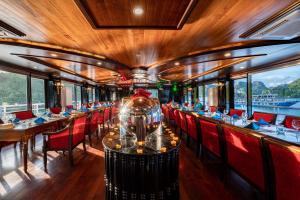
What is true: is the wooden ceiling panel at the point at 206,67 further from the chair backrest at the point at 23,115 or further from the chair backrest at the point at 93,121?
the chair backrest at the point at 23,115

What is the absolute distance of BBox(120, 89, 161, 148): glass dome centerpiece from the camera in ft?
6.80

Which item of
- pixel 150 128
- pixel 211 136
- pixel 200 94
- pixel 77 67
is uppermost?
pixel 77 67

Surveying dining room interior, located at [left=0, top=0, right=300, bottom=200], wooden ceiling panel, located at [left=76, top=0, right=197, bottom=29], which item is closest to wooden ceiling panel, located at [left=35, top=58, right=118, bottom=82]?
dining room interior, located at [left=0, top=0, right=300, bottom=200]

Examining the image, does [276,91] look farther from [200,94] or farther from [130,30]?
[130,30]

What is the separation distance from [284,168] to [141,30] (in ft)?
9.28

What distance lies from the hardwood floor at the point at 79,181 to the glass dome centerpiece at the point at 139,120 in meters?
1.01

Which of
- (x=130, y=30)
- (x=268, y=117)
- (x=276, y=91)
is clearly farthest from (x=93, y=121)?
(x=276, y=91)

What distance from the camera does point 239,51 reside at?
4.06 m

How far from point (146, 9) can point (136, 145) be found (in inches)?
71.1

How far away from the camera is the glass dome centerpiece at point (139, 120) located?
2.07m

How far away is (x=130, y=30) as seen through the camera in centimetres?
309

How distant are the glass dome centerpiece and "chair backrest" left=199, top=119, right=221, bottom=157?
1067mm

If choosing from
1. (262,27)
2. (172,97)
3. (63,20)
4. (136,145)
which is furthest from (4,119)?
(172,97)

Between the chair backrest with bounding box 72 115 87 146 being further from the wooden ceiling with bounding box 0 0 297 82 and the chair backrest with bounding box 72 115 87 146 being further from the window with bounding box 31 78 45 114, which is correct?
the window with bounding box 31 78 45 114
